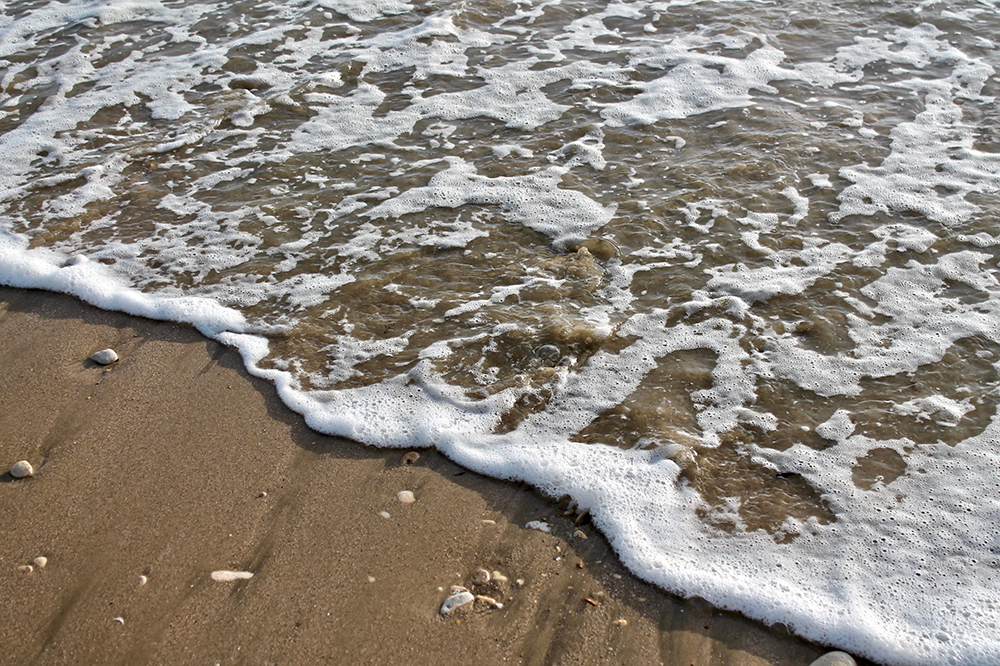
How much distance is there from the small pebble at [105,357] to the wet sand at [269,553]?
Answer: 112mm

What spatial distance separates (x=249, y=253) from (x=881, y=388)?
357 cm

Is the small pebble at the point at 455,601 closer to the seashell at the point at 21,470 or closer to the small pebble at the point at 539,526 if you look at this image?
the small pebble at the point at 539,526

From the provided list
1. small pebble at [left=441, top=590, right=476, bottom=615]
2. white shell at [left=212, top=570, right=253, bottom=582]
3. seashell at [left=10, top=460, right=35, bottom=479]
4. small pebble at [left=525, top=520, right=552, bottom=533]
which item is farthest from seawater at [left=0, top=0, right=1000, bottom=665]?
seashell at [left=10, top=460, right=35, bottom=479]

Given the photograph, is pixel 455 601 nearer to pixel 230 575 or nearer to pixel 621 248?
pixel 230 575

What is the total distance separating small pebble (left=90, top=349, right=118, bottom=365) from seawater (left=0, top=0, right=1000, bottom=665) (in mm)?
352

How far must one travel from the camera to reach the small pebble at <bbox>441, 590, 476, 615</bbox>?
2.56m

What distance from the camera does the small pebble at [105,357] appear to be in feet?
12.0

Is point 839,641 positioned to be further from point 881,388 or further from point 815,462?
point 881,388

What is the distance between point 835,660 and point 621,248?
101 inches

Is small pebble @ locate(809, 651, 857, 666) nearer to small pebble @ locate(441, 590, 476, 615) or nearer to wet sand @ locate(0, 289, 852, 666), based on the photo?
wet sand @ locate(0, 289, 852, 666)

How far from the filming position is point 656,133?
5496mm

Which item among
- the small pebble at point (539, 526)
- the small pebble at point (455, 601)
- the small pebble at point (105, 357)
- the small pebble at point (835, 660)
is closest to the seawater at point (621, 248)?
the small pebble at point (835, 660)

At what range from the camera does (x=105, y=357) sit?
366cm

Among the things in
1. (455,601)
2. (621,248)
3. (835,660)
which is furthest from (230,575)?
(621,248)
